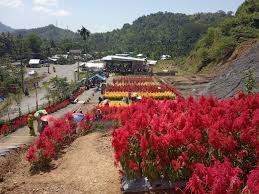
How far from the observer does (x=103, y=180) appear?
11773 mm

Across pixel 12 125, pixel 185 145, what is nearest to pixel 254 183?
pixel 185 145

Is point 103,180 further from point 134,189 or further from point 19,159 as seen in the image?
point 19,159

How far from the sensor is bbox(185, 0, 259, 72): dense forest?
62.9 m

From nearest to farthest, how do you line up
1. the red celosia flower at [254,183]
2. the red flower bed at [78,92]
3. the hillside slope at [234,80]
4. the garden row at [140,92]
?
the red celosia flower at [254,183] < the hillside slope at [234,80] < the garden row at [140,92] < the red flower bed at [78,92]

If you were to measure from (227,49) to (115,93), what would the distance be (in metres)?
26.7

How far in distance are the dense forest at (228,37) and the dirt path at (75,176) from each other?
49.6m

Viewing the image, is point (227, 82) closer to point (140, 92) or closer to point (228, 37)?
point (140, 92)

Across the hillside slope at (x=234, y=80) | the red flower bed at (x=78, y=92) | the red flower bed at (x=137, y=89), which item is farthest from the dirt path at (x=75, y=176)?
the red flower bed at (x=137, y=89)

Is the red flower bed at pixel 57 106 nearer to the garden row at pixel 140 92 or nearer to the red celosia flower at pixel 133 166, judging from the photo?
the garden row at pixel 140 92

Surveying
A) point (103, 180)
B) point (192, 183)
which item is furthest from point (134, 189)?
point (192, 183)

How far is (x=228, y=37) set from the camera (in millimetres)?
66938

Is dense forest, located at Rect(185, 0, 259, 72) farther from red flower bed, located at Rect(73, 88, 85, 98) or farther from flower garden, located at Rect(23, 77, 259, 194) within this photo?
flower garden, located at Rect(23, 77, 259, 194)

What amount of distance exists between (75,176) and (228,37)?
58590 millimetres

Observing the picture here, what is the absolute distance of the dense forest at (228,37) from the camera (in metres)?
62.9
